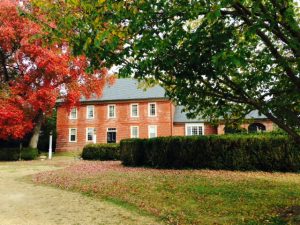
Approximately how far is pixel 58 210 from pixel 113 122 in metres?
35.6

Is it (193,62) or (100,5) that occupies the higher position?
(100,5)

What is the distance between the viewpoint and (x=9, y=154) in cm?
3253

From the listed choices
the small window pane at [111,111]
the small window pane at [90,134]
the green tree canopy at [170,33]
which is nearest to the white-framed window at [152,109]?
the small window pane at [111,111]

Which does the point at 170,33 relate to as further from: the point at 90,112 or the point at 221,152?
the point at 90,112

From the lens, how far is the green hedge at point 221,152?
18438mm

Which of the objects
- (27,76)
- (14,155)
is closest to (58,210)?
(27,76)

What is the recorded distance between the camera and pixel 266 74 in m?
7.49

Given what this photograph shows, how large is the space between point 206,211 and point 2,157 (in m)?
28.8

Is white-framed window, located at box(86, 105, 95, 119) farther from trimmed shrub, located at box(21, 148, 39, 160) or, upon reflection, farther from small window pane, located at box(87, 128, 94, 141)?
trimmed shrub, located at box(21, 148, 39, 160)

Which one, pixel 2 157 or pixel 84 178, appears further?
pixel 2 157

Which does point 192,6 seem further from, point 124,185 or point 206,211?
point 124,185

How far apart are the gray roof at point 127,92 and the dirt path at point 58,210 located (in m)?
31.3

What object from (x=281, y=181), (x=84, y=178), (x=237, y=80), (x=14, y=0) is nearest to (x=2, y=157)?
(x=14, y=0)

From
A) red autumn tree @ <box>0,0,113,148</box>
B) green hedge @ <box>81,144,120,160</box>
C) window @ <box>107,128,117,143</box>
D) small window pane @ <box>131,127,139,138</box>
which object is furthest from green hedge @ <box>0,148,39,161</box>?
small window pane @ <box>131,127,139,138</box>
